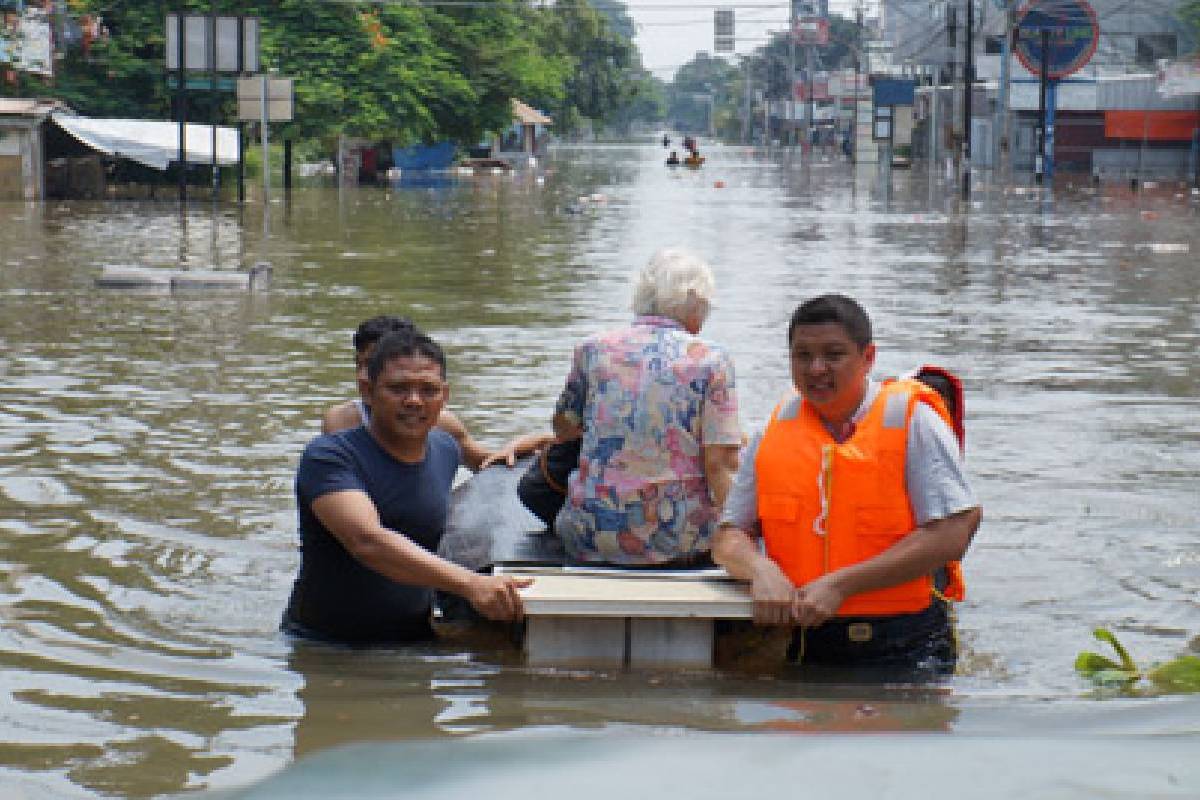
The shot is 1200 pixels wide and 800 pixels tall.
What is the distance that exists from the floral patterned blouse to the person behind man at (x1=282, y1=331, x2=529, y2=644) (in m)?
0.49

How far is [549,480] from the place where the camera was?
6992mm

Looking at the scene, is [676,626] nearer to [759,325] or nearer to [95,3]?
[759,325]

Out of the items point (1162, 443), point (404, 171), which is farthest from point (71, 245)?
point (404, 171)

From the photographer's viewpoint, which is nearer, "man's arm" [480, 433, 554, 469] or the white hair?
the white hair

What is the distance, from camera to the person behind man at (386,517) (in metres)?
5.95

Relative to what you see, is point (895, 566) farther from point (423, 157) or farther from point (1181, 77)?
point (423, 157)

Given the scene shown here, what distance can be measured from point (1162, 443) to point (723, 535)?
242 inches

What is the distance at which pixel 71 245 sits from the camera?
27484 mm

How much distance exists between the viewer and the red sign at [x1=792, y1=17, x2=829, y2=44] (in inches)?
5610

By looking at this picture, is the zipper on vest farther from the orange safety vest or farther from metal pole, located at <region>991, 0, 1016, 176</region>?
metal pole, located at <region>991, 0, 1016, 176</region>

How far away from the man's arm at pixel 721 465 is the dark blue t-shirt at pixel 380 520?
0.83 metres

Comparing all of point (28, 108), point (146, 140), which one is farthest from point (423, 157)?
point (28, 108)

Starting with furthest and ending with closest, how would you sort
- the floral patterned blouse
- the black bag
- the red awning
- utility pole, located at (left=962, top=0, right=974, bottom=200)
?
1. the red awning
2. utility pole, located at (left=962, top=0, right=974, bottom=200)
3. the black bag
4. the floral patterned blouse

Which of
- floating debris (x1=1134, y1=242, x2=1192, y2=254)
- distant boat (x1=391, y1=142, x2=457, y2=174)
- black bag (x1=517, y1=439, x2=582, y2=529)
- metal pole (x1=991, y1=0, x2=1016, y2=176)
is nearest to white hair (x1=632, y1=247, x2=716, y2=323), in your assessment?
black bag (x1=517, y1=439, x2=582, y2=529)
